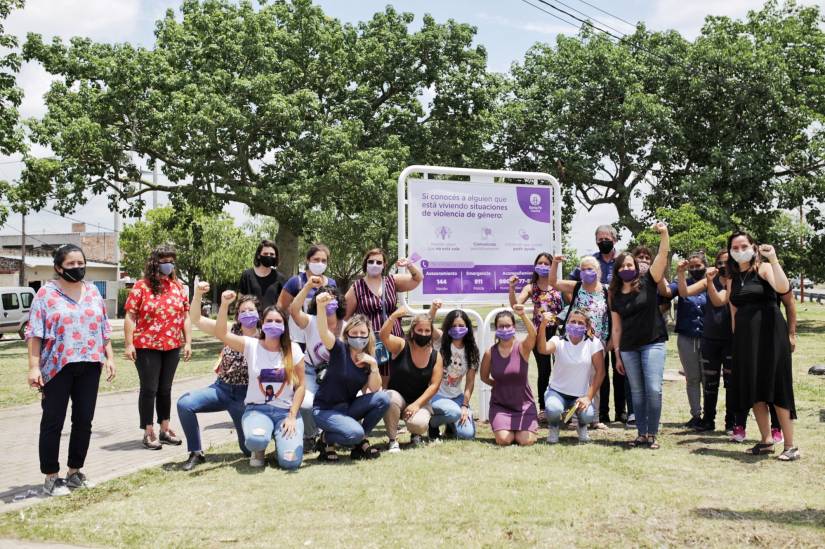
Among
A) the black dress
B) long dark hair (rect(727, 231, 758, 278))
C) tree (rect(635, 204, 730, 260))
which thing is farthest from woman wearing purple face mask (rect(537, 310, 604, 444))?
tree (rect(635, 204, 730, 260))

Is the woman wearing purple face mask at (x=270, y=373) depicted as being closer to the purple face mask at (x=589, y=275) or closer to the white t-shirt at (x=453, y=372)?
the white t-shirt at (x=453, y=372)

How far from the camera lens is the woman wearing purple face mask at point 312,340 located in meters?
7.23

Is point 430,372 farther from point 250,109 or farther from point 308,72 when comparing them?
point 308,72

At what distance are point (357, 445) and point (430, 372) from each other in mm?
1089

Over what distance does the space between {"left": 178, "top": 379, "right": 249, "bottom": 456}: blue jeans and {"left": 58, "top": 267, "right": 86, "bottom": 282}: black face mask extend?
1405mm

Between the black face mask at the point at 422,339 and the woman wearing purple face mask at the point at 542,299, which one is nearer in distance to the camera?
the black face mask at the point at 422,339

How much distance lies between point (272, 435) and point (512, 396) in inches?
94.5

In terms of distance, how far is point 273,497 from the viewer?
5590 mm

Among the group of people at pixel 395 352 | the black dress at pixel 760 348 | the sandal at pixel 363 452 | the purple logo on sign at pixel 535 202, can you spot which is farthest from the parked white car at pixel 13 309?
the black dress at pixel 760 348

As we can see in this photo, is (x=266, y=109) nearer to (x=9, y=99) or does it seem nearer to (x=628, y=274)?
(x=9, y=99)

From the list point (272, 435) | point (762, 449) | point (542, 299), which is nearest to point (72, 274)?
point (272, 435)

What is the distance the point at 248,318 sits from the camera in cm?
696

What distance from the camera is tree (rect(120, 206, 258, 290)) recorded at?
46.5 meters

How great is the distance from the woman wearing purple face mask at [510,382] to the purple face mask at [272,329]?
2242mm
